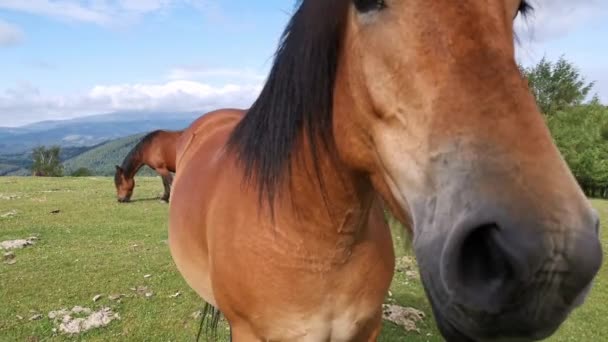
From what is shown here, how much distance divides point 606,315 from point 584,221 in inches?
255

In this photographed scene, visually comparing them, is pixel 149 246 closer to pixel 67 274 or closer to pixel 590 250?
pixel 67 274

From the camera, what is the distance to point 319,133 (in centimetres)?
182

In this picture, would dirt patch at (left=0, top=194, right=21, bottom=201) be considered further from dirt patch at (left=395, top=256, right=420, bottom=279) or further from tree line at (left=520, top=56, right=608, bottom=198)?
tree line at (left=520, top=56, right=608, bottom=198)

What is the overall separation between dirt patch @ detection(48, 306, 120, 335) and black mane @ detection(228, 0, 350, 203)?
3.95 meters

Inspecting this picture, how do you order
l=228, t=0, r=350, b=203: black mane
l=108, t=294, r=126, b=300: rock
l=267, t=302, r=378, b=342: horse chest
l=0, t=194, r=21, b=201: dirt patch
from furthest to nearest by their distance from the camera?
l=0, t=194, r=21, b=201: dirt patch
l=108, t=294, r=126, b=300: rock
l=267, t=302, r=378, b=342: horse chest
l=228, t=0, r=350, b=203: black mane

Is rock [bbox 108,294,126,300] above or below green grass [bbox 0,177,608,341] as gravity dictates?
above

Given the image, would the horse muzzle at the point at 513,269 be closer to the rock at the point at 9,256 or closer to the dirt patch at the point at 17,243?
the rock at the point at 9,256

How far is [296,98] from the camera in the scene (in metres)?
1.83

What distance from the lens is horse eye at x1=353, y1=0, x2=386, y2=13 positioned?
1.39m

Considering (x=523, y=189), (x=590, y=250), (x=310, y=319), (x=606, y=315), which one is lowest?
(x=606, y=315)

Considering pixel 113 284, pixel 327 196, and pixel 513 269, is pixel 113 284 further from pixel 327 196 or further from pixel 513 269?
pixel 513 269

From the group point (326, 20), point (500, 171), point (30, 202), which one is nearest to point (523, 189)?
point (500, 171)

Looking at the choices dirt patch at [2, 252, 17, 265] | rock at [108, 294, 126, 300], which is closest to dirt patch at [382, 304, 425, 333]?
rock at [108, 294, 126, 300]

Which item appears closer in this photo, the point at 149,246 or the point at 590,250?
the point at 590,250
